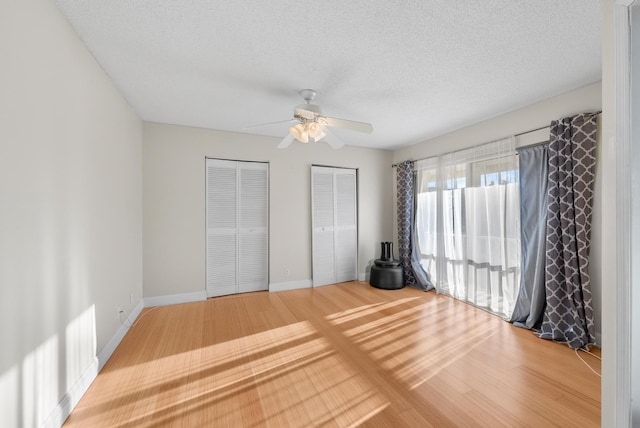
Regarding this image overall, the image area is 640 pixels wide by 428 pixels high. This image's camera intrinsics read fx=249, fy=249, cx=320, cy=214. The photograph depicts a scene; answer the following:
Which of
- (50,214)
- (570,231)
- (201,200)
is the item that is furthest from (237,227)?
(570,231)

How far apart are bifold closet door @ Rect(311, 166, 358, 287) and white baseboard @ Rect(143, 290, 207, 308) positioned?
1.77 m

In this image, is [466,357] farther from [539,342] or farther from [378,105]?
[378,105]

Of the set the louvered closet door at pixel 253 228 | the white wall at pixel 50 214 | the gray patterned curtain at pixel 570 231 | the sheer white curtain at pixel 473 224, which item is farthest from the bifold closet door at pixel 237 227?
the gray patterned curtain at pixel 570 231

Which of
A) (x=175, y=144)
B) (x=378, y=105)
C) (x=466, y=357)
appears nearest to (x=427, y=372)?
(x=466, y=357)

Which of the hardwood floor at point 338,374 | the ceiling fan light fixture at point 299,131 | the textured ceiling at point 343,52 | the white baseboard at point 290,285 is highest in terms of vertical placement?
the textured ceiling at point 343,52

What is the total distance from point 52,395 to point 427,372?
2453mm

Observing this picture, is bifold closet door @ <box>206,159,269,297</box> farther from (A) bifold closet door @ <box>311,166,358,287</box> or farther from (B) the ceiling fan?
(B) the ceiling fan

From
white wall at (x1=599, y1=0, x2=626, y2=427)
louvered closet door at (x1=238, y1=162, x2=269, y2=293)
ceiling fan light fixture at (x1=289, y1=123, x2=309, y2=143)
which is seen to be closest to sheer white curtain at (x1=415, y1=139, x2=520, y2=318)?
white wall at (x1=599, y1=0, x2=626, y2=427)

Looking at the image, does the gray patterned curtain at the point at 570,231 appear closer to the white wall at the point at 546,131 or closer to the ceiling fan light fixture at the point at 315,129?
the white wall at the point at 546,131

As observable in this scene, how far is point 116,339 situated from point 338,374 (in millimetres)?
2095

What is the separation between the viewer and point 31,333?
1235 mm

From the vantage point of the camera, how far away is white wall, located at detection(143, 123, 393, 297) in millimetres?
3359

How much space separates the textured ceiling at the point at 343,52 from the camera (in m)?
1.50

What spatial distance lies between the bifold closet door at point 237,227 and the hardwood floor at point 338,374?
78cm
